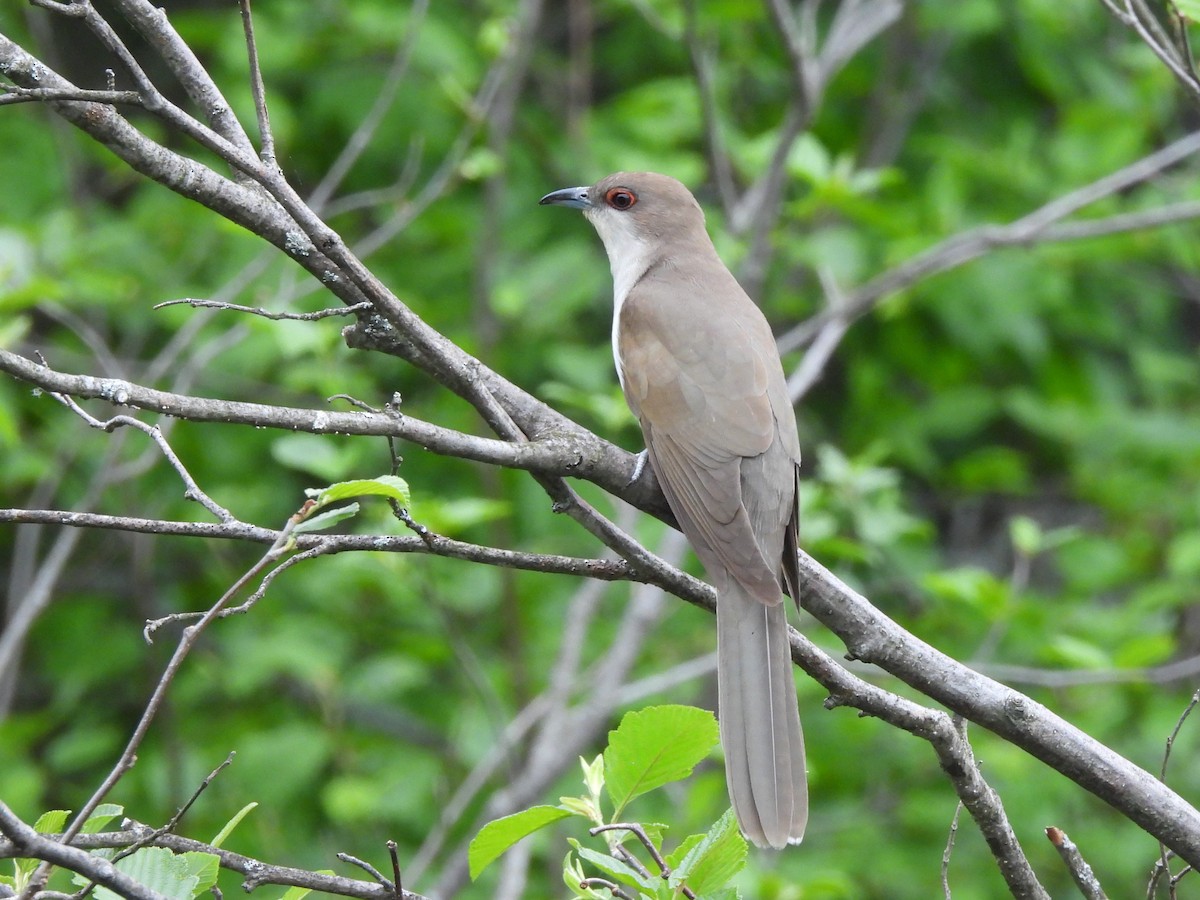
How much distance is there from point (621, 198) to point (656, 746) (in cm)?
301

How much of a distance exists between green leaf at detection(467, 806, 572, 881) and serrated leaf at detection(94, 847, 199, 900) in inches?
14.2

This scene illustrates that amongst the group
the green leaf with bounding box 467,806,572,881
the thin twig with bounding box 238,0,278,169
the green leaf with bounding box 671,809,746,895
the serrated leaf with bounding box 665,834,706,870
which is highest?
the thin twig with bounding box 238,0,278,169

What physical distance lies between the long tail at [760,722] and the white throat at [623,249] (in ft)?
5.30

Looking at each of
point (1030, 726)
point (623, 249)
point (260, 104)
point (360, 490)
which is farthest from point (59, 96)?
point (623, 249)

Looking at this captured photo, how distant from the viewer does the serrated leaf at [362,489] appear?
1644 millimetres

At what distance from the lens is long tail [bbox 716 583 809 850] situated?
228 cm

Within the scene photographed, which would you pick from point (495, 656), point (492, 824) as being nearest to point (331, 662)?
point (495, 656)

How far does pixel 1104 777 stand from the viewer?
2.11 m

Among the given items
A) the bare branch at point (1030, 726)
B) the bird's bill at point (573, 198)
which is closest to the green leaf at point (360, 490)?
the bare branch at point (1030, 726)

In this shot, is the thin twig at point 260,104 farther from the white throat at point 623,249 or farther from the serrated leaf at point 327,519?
the white throat at point 623,249

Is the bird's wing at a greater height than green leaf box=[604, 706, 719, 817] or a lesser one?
greater

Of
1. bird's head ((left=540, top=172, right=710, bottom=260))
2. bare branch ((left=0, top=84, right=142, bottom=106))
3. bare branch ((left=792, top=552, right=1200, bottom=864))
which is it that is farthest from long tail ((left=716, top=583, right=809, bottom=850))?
bird's head ((left=540, top=172, right=710, bottom=260))

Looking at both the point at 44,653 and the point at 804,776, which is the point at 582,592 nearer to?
the point at 44,653

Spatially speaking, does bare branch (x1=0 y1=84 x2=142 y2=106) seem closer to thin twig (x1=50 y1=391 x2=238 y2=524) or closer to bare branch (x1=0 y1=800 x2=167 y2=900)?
thin twig (x1=50 y1=391 x2=238 y2=524)
